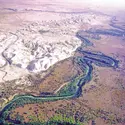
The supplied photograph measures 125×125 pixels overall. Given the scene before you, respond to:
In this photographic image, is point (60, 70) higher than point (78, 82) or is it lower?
higher

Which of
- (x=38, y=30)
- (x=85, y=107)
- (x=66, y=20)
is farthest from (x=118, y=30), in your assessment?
(x=85, y=107)

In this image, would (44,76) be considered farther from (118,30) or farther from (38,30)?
(118,30)

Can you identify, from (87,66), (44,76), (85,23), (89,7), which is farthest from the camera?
(89,7)

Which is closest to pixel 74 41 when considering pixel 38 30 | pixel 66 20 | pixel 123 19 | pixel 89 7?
pixel 38 30

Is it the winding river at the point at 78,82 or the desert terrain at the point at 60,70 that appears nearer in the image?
the desert terrain at the point at 60,70

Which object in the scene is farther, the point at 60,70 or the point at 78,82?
the point at 60,70

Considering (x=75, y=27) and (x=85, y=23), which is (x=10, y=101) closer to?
(x=75, y=27)

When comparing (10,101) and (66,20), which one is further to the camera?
(66,20)

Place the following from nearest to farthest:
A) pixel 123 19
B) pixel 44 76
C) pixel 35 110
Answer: pixel 35 110
pixel 44 76
pixel 123 19

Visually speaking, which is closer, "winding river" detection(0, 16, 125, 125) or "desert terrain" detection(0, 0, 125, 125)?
"desert terrain" detection(0, 0, 125, 125)
